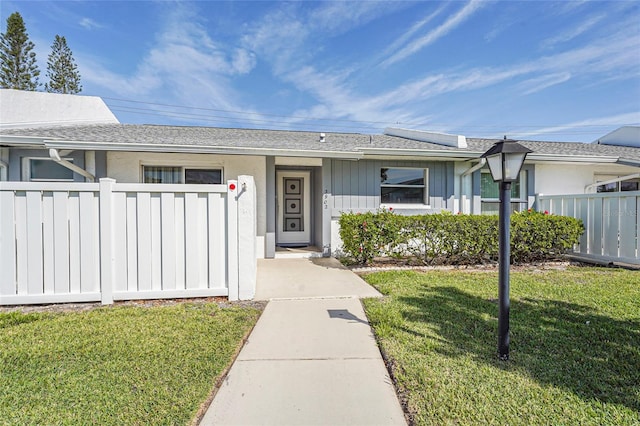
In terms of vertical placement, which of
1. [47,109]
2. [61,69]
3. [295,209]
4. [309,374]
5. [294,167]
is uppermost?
[61,69]

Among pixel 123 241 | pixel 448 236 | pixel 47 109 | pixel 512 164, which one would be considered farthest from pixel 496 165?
pixel 47 109

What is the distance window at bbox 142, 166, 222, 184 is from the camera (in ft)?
26.1

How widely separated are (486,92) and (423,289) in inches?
429

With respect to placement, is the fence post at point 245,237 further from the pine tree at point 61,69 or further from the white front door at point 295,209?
the pine tree at point 61,69

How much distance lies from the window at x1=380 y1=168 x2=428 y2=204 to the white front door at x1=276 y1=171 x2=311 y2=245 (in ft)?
8.50

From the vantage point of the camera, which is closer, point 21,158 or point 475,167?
point 21,158

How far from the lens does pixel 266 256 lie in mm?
8203

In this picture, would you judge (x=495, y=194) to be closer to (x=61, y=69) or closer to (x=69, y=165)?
(x=69, y=165)

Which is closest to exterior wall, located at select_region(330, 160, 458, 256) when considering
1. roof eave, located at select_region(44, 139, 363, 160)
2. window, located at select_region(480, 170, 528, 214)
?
roof eave, located at select_region(44, 139, 363, 160)

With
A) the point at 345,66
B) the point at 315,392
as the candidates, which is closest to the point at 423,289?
the point at 315,392

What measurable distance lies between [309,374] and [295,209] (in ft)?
25.4

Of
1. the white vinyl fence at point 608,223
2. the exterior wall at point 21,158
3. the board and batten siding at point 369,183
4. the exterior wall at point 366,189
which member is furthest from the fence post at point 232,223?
the white vinyl fence at point 608,223

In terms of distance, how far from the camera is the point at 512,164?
277cm

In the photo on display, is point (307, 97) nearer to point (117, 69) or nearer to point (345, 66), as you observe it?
point (345, 66)
